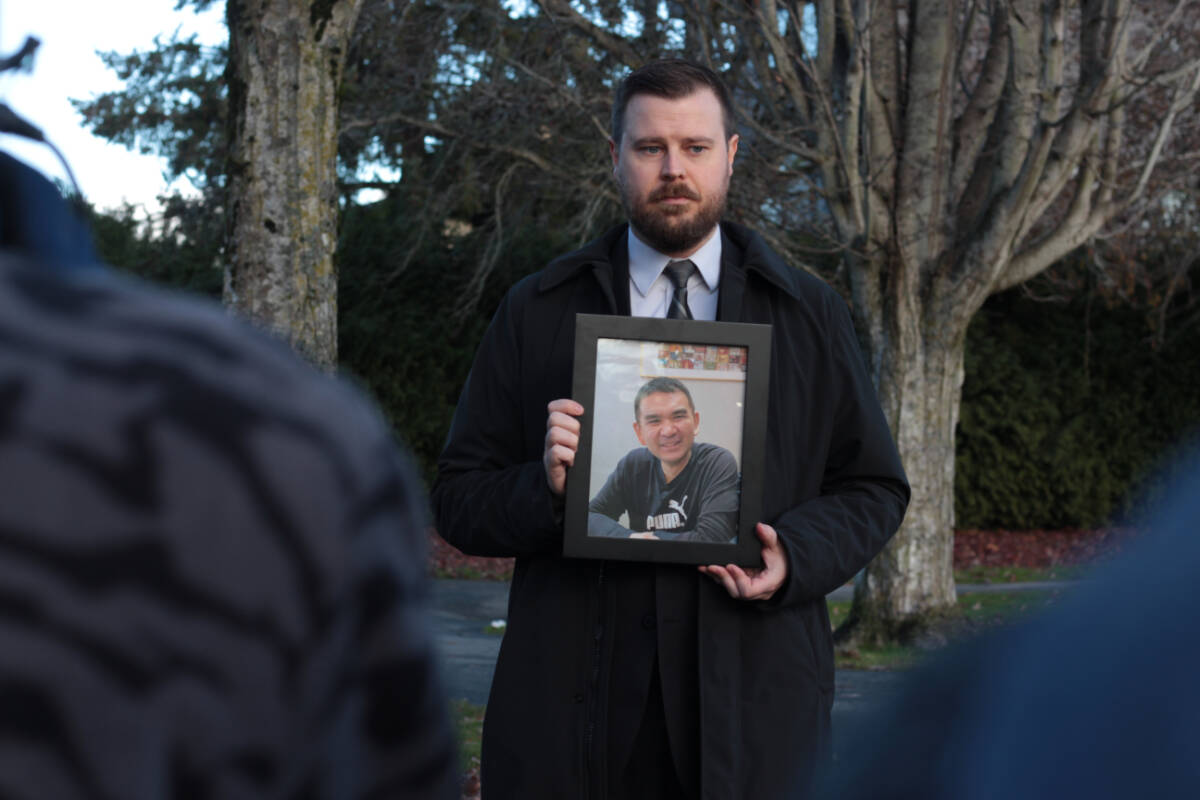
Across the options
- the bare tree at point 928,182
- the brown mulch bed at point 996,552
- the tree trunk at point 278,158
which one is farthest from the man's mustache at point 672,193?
the brown mulch bed at point 996,552

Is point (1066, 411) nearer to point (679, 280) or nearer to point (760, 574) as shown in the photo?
point (679, 280)

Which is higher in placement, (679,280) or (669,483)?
(679,280)

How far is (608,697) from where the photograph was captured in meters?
2.58

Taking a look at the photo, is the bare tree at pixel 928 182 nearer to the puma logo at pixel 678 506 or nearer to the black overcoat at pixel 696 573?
the black overcoat at pixel 696 573

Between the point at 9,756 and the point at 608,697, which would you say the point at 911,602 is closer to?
the point at 608,697

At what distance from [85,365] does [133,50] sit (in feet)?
52.7

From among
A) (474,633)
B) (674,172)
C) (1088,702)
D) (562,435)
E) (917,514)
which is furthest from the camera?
(474,633)

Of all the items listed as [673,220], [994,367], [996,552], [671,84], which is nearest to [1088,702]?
[673,220]

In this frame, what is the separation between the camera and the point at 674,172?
288cm

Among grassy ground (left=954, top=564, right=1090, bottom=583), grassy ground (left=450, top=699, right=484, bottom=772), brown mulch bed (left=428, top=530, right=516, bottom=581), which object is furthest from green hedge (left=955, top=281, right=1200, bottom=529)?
grassy ground (left=450, top=699, right=484, bottom=772)

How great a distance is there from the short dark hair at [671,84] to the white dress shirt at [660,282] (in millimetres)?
307

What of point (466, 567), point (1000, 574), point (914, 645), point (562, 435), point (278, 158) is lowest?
point (466, 567)

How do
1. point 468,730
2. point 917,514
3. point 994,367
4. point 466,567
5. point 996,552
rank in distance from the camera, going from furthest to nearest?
point 994,367
point 996,552
point 466,567
point 917,514
point 468,730

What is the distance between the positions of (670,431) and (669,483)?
0.12 meters
